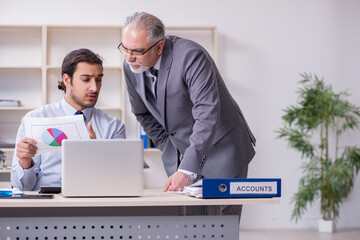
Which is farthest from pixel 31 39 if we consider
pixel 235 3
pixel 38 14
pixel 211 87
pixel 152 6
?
pixel 211 87

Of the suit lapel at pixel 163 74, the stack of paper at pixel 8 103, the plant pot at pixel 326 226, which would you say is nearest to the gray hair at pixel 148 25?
the suit lapel at pixel 163 74

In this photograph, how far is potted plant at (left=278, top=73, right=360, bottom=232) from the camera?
507 centimetres

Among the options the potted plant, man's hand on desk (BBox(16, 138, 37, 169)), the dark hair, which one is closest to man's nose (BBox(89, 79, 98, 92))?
the dark hair

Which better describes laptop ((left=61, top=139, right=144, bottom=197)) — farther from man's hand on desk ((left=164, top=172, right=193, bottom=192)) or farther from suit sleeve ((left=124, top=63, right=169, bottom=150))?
suit sleeve ((left=124, top=63, right=169, bottom=150))

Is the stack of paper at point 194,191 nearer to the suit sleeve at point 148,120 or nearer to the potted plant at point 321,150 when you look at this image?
the suit sleeve at point 148,120

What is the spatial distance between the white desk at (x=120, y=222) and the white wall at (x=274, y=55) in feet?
12.1

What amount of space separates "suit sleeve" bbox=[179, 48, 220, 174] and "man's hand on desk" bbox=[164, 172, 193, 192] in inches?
1.8

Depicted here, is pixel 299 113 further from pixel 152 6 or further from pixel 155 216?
pixel 155 216

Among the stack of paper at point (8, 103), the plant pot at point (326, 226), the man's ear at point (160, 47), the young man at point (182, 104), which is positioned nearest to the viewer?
Answer: the young man at point (182, 104)

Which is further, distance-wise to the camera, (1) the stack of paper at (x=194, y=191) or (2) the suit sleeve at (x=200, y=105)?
(2) the suit sleeve at (x=200, y=105)

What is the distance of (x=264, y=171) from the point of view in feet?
17.9

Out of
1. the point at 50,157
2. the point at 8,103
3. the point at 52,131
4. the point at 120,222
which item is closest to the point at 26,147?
the point at 52,131

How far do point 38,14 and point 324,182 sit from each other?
125 inches

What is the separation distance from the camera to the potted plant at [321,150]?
507 cm
